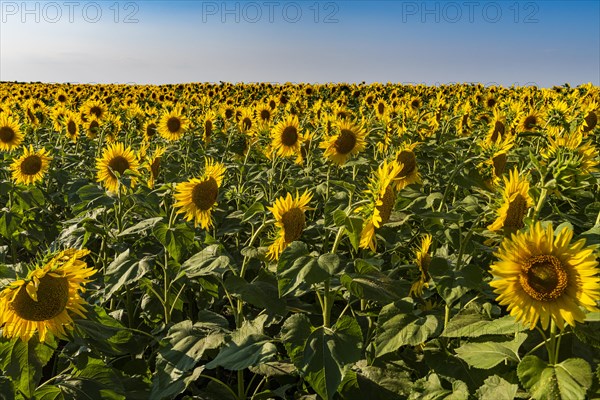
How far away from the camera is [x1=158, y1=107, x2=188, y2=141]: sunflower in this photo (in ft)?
23.4

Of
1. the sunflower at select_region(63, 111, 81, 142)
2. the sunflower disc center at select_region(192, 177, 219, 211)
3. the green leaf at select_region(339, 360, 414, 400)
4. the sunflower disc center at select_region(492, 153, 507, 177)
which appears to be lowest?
the green leaf at select_region(339, 360, 414, 400)

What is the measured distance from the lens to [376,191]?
2355mm

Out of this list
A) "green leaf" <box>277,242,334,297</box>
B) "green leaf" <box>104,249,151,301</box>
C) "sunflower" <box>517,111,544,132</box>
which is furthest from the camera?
"sunflower" <box>517,111,544,132</box>

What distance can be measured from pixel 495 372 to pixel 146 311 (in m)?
2.36

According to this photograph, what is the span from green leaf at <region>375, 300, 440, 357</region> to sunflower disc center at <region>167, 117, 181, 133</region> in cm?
542

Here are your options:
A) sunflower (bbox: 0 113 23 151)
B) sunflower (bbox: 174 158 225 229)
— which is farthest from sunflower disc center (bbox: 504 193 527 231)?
sunflower (bbox: 0 113 23 151)

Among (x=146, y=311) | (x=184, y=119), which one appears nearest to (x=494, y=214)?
(x=146, y=311)

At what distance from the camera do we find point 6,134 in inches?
254

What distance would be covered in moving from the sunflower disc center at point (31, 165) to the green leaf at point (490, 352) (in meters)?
4.47

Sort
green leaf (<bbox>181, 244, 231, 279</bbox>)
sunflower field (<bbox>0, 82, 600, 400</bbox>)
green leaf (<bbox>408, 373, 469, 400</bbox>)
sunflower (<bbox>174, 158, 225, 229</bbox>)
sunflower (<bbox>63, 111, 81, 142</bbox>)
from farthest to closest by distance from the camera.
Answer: sunflower (<bbox>63, 111, 81, 142</bbox>) → sunflower (<bbox>174, 158, 225, 229</bbox>) → green leaf (<bbox>181, 244, 231, 279</bbox>) → green leaf (<bbox>408, 373, 469, 400</bbox>) → sunflower field (<bbox>0, 82, 600, 400</bbox>)

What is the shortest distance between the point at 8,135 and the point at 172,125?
195cm

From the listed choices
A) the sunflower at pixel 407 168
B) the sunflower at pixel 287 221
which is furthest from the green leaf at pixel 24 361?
the sunflower at pixel 407 168

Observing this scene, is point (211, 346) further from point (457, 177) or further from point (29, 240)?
point (29, 240)

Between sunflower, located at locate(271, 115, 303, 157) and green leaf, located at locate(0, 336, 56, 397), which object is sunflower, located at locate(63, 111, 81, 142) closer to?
sunflower, located at locate(271, 115, 303, 157)
